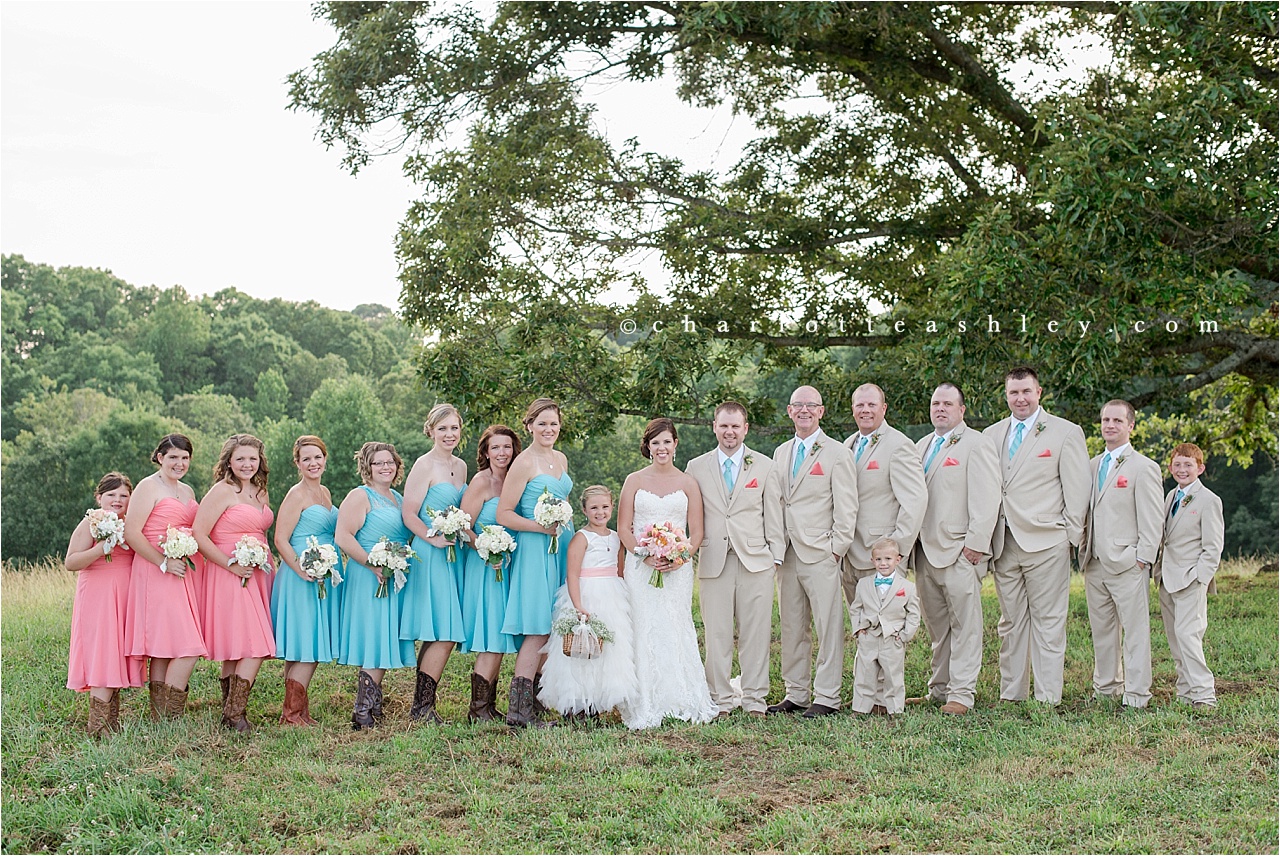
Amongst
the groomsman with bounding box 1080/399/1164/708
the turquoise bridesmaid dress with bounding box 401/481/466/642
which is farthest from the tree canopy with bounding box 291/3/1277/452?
the turquoise bridesmaid dress with bounding box 401/481/466/642

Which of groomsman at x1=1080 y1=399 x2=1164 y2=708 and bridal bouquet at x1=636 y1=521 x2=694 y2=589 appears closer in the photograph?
bridal bouquet at x1=636 y1=521 x2=694 y2=589

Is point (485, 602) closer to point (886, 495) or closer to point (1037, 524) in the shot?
point (886, 495)

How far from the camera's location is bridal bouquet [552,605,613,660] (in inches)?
293

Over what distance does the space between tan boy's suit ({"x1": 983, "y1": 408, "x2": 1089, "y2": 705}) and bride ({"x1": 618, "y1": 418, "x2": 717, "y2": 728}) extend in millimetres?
2074

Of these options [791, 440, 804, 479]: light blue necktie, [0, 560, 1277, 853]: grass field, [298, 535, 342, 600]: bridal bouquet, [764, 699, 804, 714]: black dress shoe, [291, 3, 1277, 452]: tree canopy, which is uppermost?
[291, 3, 1277, 452]: tree canopy

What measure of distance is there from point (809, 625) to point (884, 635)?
0.62 m

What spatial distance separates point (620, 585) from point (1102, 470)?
10.9ft

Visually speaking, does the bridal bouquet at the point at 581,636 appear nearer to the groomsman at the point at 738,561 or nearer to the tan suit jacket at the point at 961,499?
the groomsman at the point at 738,561

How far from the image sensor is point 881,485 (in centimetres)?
791

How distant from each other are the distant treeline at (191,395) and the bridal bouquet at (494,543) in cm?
2249

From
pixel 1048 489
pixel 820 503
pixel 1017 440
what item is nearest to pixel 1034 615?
pixel 1048 489

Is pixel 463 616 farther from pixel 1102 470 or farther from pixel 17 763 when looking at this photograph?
pixel 1102 470

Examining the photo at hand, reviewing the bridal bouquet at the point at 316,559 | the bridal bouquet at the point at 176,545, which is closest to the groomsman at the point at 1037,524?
the bridal bouquet at the point at 316,559

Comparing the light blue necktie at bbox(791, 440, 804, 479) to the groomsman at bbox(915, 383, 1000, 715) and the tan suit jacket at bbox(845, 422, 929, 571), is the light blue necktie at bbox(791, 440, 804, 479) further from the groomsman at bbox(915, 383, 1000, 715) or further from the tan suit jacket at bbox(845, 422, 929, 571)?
the groomsman at bbox(915, 383, 1000, 715)
